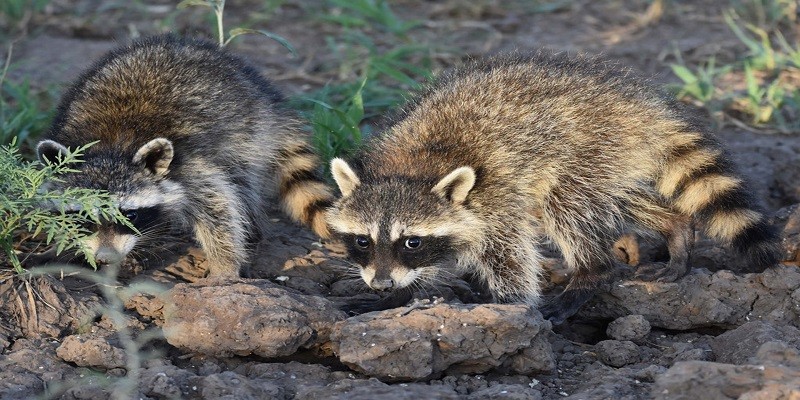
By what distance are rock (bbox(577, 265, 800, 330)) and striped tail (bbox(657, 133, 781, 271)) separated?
0.09 meters

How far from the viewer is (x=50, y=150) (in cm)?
445

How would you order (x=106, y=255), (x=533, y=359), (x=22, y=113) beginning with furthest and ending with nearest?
(x=22, y=113)
(x=106, y=255)
(x=533, y=359)

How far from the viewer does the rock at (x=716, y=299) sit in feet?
14.3

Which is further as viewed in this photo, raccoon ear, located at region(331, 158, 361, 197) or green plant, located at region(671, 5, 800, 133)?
green plant, located at region(671, 5, 800, 133)

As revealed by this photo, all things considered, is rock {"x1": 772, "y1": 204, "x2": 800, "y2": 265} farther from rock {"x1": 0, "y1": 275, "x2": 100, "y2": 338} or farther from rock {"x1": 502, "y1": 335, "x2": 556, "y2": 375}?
rock {"x1": 0, "y1": 275, "x2": 100, "y2": 338}

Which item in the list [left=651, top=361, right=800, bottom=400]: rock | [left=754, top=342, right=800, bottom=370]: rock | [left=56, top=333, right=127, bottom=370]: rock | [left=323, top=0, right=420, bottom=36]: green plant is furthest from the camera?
[left=323, top=0, right=420, bottom=36]: green plant

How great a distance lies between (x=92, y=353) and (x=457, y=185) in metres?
1.66

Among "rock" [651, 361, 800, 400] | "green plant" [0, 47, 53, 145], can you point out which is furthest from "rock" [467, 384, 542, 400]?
"green plant" [0, 47, 53, 145]

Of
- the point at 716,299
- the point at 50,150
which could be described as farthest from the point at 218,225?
the point at 716,299

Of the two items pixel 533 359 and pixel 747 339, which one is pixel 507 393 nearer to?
pixel 533 359

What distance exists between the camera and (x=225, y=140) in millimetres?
4977

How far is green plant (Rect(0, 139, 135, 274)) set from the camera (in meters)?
3.90

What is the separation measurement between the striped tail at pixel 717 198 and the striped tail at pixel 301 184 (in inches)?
62.3

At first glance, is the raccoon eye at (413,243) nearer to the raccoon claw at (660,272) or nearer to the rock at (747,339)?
the raccoon claw at (660,272)
